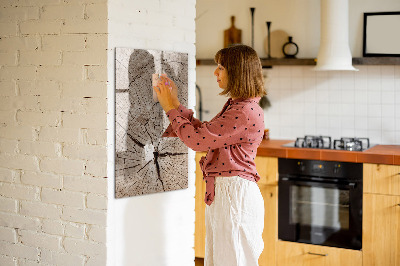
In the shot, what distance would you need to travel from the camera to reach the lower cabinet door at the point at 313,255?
3.91m

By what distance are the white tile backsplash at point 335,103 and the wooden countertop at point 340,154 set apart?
0.28 meters

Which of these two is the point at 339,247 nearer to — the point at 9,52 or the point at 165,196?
the point at 165,196

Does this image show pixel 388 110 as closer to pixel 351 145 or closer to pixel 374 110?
pixel 374 110

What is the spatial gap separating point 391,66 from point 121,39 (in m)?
2.42

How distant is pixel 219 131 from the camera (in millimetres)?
2584

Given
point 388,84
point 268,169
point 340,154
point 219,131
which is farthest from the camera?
point 388,84

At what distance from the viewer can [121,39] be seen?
2.75m

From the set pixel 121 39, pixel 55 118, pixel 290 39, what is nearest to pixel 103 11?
pixel 121 39

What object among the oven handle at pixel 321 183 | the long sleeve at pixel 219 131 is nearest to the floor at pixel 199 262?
the oven handle at pixel 321 183

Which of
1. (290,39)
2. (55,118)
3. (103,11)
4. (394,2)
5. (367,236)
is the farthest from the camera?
(290,39)

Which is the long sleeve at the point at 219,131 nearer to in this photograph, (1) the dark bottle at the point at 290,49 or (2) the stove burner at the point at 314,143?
(2) the stove burner at the point at 314,143

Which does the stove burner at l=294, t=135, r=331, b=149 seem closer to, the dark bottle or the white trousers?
the dark bottle

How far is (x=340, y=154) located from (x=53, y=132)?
6.41 ft

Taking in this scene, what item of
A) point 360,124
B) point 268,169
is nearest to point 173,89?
point 268,169
